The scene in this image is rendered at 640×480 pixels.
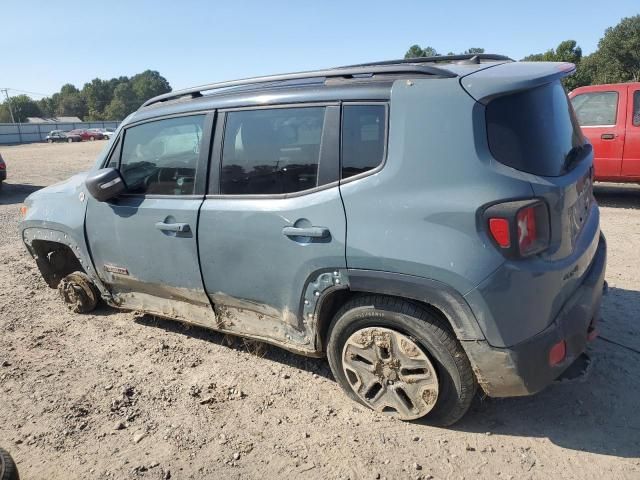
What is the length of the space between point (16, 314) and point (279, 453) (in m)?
3.36

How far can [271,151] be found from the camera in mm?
2990

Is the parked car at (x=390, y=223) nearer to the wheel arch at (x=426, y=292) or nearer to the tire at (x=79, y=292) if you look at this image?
the wheel arch at (x=426, y=292)

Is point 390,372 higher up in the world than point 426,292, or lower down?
lower down

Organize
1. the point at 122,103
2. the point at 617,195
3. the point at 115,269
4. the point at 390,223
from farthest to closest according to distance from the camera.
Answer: the point at 122,103
the point at 617,195
the point at 115,269
the point at 390,223

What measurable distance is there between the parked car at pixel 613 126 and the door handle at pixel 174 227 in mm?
6985

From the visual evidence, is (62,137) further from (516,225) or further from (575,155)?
(516,225)

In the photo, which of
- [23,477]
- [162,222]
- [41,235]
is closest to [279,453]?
[23,477]

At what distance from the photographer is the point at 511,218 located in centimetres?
220

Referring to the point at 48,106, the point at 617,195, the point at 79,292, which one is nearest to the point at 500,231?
the point at 79,292

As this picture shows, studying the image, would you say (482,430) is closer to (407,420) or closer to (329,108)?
(407,420)

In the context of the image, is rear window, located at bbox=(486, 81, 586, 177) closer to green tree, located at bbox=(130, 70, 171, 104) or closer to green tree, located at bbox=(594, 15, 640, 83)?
green tree, located at bbox=(594, 15, 640, 83)

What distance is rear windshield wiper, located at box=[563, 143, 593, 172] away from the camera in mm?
2586

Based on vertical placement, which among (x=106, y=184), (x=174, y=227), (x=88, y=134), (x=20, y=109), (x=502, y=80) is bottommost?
(x=88, y=134)

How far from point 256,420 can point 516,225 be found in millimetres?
1847
